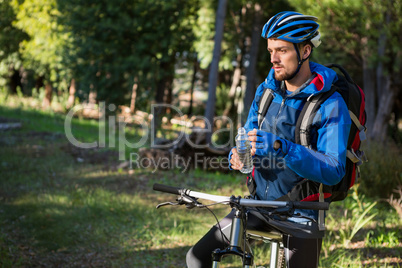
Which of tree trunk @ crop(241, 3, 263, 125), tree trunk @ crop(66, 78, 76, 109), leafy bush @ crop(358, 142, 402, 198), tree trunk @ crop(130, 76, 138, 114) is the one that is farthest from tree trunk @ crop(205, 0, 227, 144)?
tree trunk @ crop(66, 78, 76, 109)

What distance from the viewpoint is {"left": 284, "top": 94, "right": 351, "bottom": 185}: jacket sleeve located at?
223 centimetres

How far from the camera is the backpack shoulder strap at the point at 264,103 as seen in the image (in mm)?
2672

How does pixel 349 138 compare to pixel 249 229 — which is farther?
pixel 249 229

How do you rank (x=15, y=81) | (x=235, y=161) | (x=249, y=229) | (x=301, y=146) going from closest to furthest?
(x=301, y=146), (x=235, y=161), (x=249, y=229), (x=15, y=81)

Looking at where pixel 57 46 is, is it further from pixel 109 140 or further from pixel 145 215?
pixel 145 215

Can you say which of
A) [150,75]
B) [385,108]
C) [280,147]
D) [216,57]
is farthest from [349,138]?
[150,75]

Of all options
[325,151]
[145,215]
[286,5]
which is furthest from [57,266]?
[286,5]

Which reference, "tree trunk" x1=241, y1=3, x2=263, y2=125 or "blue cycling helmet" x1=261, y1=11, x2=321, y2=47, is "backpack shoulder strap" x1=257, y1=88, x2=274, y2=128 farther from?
"tree trunk" x1=241, y1=3, x2=263, y2=125

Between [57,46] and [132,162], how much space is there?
16.6 meters

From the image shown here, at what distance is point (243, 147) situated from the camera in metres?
2.14

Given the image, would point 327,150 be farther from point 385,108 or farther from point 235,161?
point 385,108

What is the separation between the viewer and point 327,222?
6.48 metres

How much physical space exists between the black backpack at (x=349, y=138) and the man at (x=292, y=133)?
0.13ft

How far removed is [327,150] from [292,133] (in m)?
0.27
